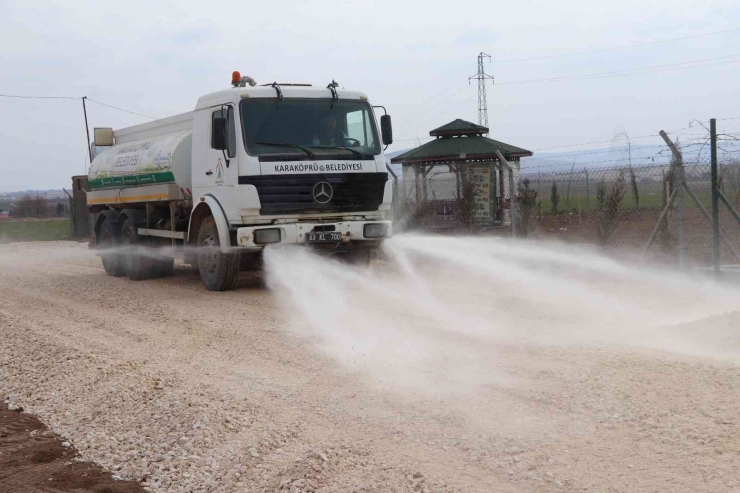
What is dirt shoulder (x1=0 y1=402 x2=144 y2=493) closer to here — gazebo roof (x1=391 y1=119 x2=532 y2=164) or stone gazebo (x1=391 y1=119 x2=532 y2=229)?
stone gazebo (x1=391 y1=119 x2=532 y2=229)

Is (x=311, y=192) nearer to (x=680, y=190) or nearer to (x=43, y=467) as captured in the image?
(x=680, y=190)

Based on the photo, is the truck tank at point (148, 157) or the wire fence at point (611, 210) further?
the truck tank at point (148, 157)

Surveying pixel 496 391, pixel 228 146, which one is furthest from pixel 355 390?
pixel 228 146

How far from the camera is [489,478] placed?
4934 millimetres

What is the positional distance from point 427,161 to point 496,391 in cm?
2298

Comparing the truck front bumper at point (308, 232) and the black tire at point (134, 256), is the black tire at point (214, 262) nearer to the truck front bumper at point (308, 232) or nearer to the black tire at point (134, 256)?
the truck front bumper at point (308, 232)

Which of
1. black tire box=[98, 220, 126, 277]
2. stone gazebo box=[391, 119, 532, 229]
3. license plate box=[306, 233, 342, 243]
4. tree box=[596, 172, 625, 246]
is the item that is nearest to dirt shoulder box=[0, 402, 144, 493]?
license plate box=[306, 233, 342, 243]

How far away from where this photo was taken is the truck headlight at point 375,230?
12828 millimetres

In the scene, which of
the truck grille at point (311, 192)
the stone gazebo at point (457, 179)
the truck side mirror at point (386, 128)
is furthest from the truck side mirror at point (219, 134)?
the stone gazebo at point (457, 179)

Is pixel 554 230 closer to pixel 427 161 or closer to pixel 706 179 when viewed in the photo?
pixel 706 179

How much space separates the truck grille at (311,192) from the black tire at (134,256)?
14.4 feet

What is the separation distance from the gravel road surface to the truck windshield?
3621 millimetres

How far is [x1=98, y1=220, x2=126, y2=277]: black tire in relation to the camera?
16.6 m

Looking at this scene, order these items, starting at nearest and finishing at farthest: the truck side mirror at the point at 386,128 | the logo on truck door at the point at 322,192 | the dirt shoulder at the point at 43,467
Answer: the dirt shoulder at the point at 43,467 < the logo on truck door at the point at 322,192 < the truck side mirror at the point at 386,128
